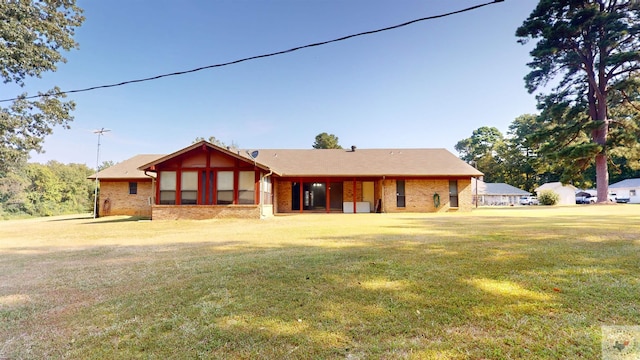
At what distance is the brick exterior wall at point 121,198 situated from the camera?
1898 cm

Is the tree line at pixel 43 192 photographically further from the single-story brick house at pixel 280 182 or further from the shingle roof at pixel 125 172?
the single-story brick house at pixel 280 182

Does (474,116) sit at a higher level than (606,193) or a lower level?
higher

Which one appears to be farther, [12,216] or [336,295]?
[12,216]

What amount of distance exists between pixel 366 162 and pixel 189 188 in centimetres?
1155

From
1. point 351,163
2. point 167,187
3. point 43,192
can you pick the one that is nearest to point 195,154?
point 167,187

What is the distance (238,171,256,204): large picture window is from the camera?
49.2 feet

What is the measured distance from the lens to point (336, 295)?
3252mm

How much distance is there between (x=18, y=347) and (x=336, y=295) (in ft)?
8.89

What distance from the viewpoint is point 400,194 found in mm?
19250

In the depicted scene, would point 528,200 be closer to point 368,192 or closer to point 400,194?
point 400,194

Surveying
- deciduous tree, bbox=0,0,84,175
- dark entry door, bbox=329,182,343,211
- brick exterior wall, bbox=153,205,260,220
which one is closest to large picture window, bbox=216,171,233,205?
brick exterior wall, bbox=153,205,260,220

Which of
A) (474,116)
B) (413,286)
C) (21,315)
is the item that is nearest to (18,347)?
(21,315)

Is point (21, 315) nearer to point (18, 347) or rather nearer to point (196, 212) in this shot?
point (18, 347)

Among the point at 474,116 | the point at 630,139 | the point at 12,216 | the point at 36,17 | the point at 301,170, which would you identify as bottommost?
the point at 12,216
